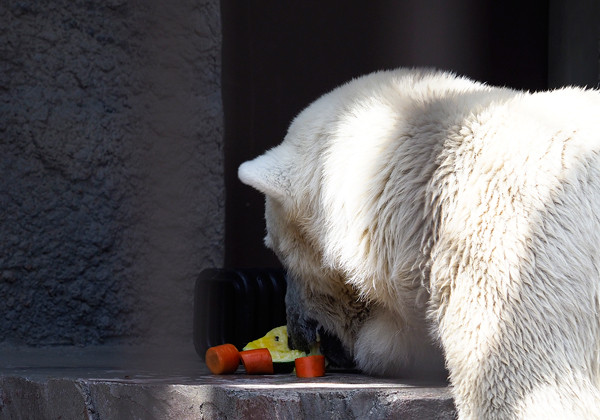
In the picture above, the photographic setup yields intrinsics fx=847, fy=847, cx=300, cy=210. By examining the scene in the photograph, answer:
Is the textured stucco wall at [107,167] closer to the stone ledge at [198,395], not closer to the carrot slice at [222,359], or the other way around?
the stone ledge at [198,395]

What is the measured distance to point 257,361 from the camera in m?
2.17

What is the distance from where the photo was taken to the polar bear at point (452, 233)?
5.05ft

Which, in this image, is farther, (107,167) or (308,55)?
(308,55)

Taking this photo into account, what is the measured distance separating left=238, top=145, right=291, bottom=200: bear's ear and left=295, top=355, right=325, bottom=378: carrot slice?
1.31 feet

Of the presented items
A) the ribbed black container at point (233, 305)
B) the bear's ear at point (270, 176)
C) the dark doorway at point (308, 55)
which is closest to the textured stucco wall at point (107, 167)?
the dark doorway at point (308, 55)

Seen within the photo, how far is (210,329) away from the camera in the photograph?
270cm

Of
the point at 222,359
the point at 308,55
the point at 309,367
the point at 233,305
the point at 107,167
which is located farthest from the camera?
the point at 308,55

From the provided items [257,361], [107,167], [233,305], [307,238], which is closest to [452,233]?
[307,238]

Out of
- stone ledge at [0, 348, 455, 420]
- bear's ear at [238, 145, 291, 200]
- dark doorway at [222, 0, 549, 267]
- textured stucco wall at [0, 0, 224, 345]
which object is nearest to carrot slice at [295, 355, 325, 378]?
stone ledge at [0, 348, 455, 420]

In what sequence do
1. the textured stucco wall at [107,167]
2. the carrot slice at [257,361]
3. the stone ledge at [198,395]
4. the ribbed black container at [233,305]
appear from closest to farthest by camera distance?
the stone ledge at [198,395] → the carrot slice at [257,361] → the ribbed black container at [233,305] → the textured stucco wall at [107,167]

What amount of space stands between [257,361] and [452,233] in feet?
2.37

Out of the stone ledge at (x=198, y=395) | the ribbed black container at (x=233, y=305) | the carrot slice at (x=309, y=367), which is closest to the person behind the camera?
the stone ledge at (x=198, y=395)

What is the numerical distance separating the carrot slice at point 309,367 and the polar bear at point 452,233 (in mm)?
114

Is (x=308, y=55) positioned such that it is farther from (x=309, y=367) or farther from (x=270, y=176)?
(x=309, y=367)
